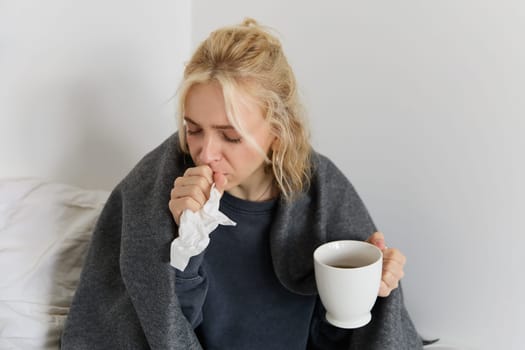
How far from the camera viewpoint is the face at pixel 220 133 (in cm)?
95

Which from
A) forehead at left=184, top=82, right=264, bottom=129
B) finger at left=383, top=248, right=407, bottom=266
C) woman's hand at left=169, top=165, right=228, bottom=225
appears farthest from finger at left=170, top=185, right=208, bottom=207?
finger at left=383, top=248, right=407, bottom=266

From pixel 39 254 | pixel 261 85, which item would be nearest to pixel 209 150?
pixel 261 85

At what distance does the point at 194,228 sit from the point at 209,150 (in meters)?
0.13

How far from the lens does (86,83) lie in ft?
4.18

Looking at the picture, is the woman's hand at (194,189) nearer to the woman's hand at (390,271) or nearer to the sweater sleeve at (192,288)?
the sweater sleeve at (192,288)

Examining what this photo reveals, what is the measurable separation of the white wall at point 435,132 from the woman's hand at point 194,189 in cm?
46

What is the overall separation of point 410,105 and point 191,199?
1.76 feet

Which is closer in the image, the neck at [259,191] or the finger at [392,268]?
the finger at [392,268]

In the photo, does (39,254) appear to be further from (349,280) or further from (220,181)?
(349,280)

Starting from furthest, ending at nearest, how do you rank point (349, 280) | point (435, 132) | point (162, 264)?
point (435, 132)
point (162, 264)
point (349, 280)

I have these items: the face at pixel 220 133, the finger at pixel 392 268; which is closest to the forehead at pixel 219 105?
the face at pixel 220 133

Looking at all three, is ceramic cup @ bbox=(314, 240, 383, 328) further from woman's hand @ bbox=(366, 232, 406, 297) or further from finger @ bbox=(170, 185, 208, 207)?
finger @ bbox=(170, 185, 208, 207)

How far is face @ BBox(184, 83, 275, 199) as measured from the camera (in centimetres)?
95

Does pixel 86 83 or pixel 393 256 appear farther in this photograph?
pixel 86 83
